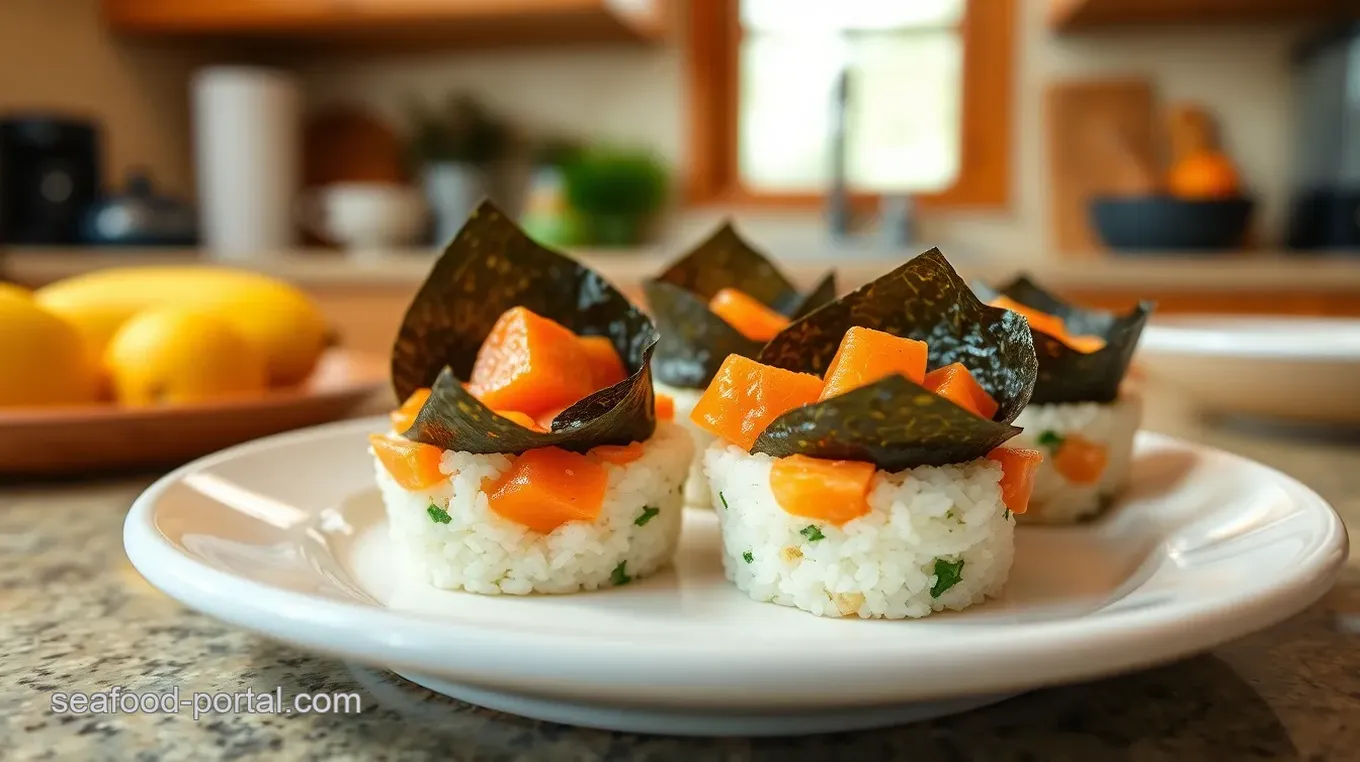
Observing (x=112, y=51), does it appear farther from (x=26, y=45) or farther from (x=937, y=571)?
(x=937, y=571)

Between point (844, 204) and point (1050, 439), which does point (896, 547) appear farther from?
point (844, 204)

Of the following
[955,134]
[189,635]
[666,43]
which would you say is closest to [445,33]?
[666,43]

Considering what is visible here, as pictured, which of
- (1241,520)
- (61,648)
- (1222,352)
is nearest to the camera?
(61,648)

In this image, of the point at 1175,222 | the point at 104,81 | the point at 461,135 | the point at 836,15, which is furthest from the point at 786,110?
the point at 104,81

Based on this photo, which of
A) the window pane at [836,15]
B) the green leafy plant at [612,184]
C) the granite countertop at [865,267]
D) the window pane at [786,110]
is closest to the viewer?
the granite countertop at [865,267]

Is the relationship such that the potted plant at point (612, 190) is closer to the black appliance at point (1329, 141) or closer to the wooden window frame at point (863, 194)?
the wooden window frame at point (863, 194)

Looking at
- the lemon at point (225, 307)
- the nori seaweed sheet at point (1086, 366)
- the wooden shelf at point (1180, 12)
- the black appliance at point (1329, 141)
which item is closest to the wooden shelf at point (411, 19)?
the wooden shelf at point (1180, 12)
